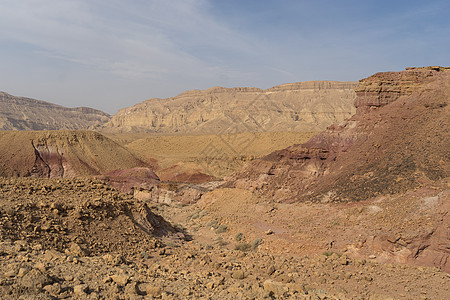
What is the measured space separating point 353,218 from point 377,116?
36.4 ft

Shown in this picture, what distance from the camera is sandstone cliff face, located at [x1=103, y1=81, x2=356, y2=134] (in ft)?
377

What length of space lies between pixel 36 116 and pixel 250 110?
10229 centimetres

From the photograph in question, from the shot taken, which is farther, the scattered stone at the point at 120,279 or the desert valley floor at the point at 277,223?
the desert valley floor at the point at 277,223

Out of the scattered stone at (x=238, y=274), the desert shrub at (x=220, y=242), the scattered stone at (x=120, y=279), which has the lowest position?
the desert shrub at (x=220, y=242)

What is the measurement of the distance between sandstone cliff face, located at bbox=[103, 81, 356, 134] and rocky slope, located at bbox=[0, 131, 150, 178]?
6170 cm

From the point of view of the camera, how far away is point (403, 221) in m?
13.4

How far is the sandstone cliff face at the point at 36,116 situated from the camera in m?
133

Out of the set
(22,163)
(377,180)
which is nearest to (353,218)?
(377,180)

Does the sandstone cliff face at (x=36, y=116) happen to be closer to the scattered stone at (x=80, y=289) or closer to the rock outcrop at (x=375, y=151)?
the rock outcrop at (x=375, y=151)

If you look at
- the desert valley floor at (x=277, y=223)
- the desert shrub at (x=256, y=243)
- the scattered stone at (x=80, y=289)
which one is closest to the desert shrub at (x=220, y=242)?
the desert valley floor at (x=277, y=223)

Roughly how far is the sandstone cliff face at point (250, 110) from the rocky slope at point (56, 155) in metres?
61.7

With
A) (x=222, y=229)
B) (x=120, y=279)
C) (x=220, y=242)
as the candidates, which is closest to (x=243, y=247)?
(x=220, y=242)

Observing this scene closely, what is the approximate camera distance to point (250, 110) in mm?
127250

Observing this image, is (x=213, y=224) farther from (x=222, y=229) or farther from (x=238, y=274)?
(x=238, y=274)
